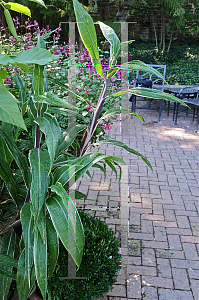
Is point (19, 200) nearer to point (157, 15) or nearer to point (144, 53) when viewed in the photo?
point (144, 53)

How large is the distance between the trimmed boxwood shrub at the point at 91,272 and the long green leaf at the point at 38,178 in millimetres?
885

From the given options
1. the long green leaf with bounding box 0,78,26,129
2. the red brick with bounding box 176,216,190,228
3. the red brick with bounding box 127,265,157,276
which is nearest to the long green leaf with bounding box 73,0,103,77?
the long green leaf with bounding box 0,78,26,129

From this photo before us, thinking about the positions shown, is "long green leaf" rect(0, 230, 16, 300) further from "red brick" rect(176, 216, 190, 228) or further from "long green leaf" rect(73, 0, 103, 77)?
"red brick" rect(176, 216, 190, 228)

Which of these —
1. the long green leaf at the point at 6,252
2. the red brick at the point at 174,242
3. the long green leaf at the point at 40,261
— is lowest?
the red brick at the point at 174,242

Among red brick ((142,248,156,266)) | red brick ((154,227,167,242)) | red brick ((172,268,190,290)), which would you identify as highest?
red brick ((154,227,167,242))

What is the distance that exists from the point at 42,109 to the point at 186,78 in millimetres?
9428

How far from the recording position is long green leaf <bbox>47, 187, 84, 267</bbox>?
1368 millimetres

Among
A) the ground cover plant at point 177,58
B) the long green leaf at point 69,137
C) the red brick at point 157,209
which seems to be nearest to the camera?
the long green leaf at point 69,137

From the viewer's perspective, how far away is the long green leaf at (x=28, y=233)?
4.96 ft

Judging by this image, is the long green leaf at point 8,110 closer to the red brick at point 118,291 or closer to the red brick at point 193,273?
the red brick at point 118,291

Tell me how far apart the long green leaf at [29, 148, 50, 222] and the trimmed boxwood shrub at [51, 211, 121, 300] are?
34.8 inches

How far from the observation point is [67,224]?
1.38 meters

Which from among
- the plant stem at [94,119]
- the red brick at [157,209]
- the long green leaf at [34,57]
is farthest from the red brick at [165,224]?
the long green leaf at [34,57]

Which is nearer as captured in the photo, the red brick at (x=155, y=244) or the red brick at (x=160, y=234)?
the red brick at (x=155, y=244)
